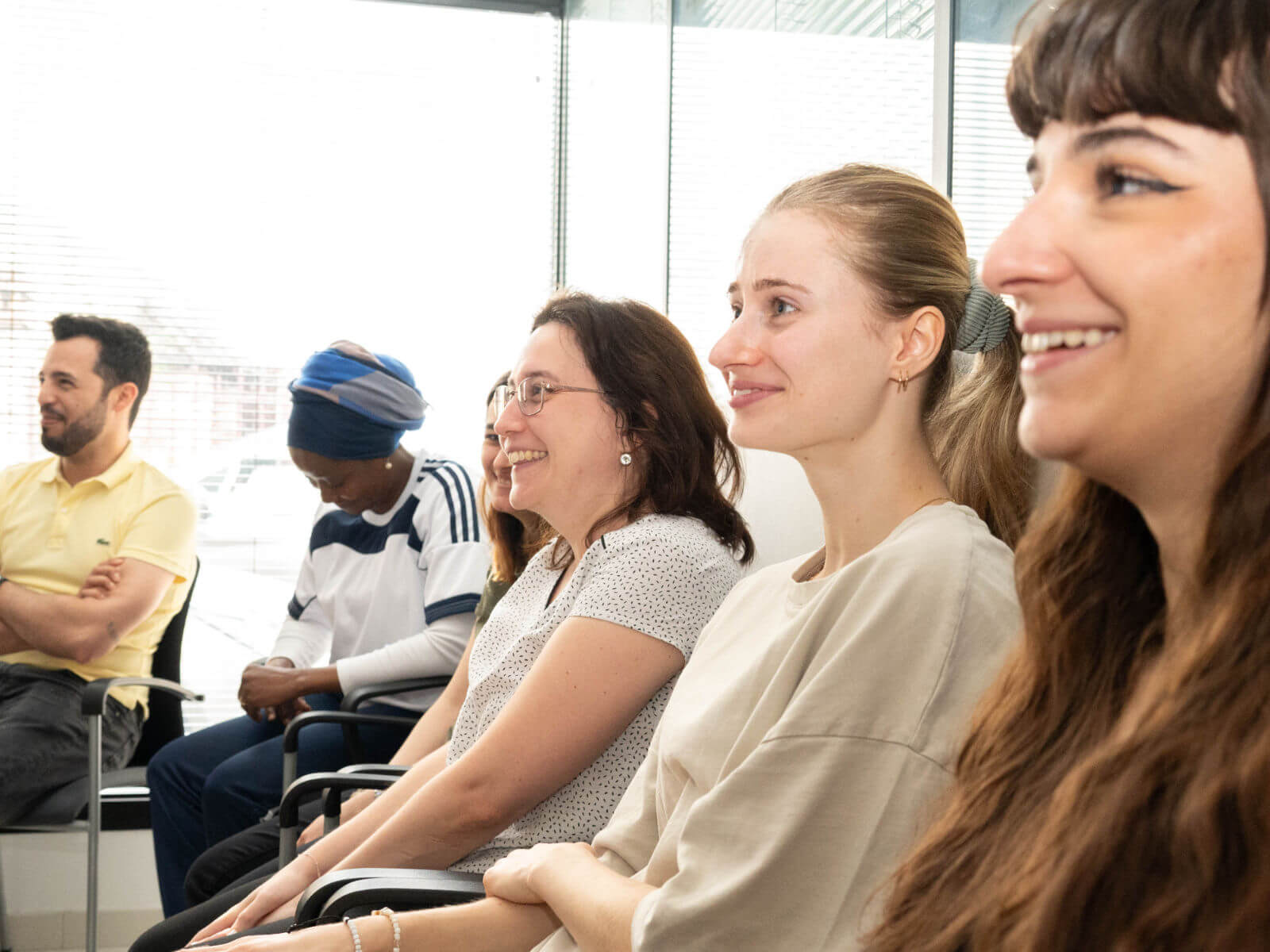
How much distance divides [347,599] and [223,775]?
1.73 ft

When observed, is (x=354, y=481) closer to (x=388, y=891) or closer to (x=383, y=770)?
(x=383, y=770)

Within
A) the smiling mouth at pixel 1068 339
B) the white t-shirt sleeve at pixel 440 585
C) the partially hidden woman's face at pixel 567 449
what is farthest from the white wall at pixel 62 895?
the smiling mouth at pixel 1068 339

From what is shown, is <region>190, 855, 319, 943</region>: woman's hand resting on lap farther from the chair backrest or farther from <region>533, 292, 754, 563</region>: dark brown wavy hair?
the chair backrest

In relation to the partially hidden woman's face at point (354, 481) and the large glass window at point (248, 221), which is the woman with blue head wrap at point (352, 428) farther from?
the large glass window at point (248, 221)

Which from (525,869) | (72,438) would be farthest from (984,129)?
(72,438)

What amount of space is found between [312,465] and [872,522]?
82.4 inches

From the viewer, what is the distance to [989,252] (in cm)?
73

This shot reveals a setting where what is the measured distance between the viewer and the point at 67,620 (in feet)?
10.4

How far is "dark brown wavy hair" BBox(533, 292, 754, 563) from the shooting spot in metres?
1.87

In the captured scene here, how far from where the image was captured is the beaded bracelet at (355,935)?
1.36 meters

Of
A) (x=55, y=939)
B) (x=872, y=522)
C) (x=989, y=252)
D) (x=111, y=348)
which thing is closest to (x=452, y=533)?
(x=111, y=348)

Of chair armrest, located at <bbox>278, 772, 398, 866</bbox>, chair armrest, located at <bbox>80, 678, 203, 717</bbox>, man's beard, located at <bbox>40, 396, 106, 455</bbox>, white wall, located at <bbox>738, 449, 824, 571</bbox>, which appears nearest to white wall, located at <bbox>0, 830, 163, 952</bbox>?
chair armrest, located at <bbox>80, 678, 203, 717</bbox>

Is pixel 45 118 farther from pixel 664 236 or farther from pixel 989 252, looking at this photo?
pixel 989 252

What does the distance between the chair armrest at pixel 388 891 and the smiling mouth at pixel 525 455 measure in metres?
0.67
